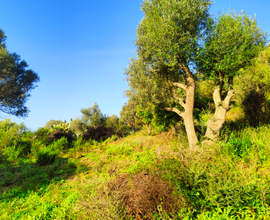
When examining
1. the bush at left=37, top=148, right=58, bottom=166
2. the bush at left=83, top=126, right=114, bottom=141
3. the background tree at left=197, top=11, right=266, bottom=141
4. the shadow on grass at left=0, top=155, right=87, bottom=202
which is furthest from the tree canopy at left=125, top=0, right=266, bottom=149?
the bush at left=83, top=126, right=114, bottom=141

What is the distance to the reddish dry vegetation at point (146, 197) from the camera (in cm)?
365

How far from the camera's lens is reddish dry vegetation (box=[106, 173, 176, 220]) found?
12.0 feet

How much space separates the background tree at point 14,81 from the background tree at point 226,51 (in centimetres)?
2034

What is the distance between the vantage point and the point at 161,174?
4504 mm

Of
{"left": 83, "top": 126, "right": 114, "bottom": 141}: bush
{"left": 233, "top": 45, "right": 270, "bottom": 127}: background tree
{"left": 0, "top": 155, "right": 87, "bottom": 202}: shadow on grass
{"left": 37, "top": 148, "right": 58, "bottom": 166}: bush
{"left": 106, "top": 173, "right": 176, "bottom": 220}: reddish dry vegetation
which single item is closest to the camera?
{"left": 106, "top": 173, "right": 176, "bottom": 220}: reddish dry vegetation

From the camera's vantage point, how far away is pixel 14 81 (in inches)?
760

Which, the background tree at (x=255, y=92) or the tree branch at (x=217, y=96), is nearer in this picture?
the tree branch at (x=217, y=96)

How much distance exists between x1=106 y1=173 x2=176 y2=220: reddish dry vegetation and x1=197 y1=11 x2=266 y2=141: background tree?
5003 millimetres

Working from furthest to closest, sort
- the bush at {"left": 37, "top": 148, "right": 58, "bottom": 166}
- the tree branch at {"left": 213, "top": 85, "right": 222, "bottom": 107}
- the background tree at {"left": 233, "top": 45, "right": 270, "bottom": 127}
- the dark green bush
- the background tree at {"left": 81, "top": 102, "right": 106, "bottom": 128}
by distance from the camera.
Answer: the background tree at {"left": 81, "top": 102, "right": 106, "bottom": 128}, the background tree at {"left": 233, "top": 45, "right": 270, "bottom": 127}, the bush at {"left": 37, "top": 148, "right": 58, "bottom": 166}, the tree branch at {"left": 213, "top": 85, "right": 222, "bottom": 107}, the dark green bush

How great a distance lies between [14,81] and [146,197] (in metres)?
22.6

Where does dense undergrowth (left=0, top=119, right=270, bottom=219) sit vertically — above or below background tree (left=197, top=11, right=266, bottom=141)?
below

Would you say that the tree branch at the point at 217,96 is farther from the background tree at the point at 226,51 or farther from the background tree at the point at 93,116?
the background tree at the point at 93,116

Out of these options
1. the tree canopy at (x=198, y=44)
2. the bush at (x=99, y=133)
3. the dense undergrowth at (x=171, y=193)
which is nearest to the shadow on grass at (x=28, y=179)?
the dense undergrowth at (x=171, y=193)

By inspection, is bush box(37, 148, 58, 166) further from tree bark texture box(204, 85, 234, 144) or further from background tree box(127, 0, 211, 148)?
tree bark texture box(204, 85, 234, 144)
